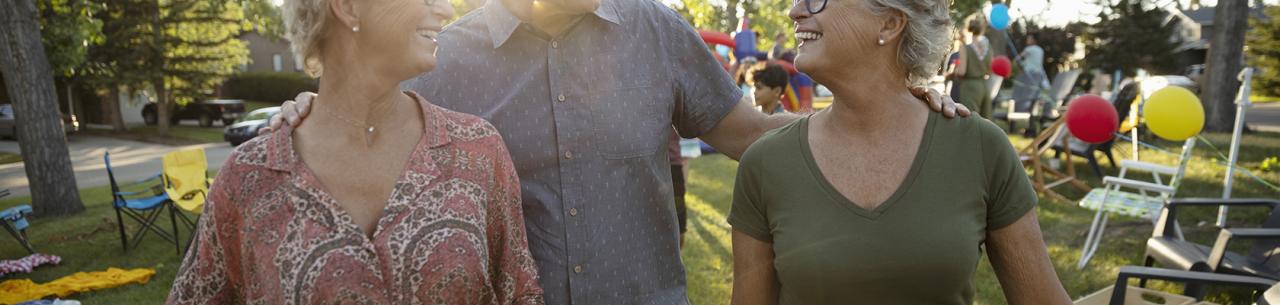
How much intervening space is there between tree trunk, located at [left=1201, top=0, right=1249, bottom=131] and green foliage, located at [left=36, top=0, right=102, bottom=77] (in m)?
20.0

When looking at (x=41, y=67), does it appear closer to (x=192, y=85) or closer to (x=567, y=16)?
(x=567, y=16)

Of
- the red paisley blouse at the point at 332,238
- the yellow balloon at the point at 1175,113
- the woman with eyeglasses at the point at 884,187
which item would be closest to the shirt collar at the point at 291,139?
the red paisley blouse at the point at 332,238

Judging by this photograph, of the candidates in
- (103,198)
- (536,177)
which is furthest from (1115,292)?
(103,198)

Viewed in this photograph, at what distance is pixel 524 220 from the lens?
216 cm

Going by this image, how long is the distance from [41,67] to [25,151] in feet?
3.58

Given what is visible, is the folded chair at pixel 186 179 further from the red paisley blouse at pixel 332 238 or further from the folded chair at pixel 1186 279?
the folded chair at pixel 1186 279

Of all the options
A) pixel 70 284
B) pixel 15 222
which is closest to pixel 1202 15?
pixel 15 222

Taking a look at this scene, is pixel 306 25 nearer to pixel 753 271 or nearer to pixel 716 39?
pixel 753 271

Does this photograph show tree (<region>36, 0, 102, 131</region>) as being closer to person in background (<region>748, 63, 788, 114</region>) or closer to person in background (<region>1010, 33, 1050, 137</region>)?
person in background (<region>748, 63, 788, 114</region>)

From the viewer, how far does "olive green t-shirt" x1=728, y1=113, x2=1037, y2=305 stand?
1.84 meters

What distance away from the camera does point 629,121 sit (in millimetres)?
2254

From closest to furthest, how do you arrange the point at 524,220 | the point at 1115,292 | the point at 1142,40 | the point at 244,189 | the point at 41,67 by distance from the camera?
the point at 244,189 < the point at 524,220 < the point at 1115,292 < the point at 41,67 < the point at 1142,40

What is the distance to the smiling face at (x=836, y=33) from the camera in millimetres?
1915

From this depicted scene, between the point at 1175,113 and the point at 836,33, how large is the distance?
478 cm
